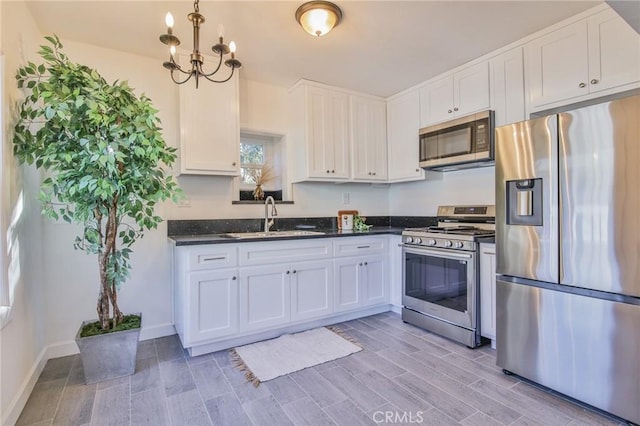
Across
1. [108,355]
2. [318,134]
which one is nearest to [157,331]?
[108,355]

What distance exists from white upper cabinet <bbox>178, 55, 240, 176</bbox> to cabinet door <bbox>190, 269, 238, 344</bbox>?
0.92 m

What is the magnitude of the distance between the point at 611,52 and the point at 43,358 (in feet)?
14.4

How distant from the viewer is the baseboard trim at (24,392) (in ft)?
5.50

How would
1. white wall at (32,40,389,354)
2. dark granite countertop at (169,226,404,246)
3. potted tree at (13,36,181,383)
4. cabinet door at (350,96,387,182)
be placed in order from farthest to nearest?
cabinet door at (350,96,387,182), white wall at (32,40,389,354), dark granite countertop at (169,226,404,246), potted tree at (13,36,181,383)

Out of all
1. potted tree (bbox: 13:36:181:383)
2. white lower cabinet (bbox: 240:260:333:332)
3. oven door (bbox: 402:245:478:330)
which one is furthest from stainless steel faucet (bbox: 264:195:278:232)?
oven door (bbox: 402:245:478:330)

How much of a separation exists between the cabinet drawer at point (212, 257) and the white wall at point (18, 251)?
96 centimetres

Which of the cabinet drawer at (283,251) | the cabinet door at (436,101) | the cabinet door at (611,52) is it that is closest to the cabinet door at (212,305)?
the cabinet drawer at (283,251)

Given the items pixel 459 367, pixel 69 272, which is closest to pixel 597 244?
pixel 459 367

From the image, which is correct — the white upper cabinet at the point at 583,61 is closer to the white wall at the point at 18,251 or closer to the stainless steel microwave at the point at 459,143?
the stainless steel microwave at the point at 459,143

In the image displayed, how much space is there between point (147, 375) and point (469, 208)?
3.00 meters

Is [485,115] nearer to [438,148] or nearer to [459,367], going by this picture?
[438,148]

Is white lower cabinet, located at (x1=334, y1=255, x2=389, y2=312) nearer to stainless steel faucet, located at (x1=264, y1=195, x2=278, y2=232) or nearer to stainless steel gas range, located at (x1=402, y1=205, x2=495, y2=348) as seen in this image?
stainless steel gas range, located at (x1=402, y1=205, x2=495, y2=348)

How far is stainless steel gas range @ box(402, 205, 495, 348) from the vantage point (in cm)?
256

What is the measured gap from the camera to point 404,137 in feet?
12.0
